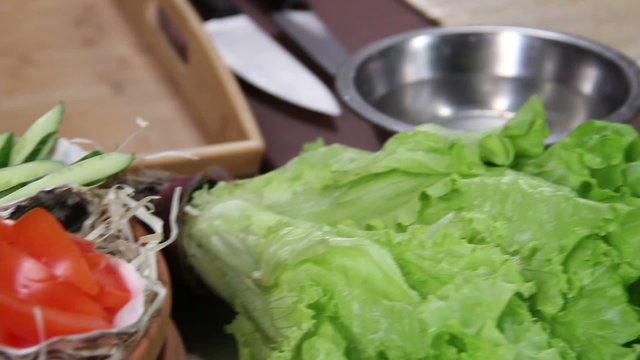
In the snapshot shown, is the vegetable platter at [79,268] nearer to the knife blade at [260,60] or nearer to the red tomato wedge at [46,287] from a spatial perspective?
the red tomato wedge at [46,287]

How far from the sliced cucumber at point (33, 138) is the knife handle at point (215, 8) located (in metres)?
0.62

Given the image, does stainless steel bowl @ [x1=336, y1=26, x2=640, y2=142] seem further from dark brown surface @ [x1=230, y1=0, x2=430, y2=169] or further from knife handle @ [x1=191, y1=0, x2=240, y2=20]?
knife handle @ [x1=191, y1=0, x2=240, y2=20]

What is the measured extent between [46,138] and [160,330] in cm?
27

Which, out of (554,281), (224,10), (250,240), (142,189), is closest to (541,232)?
(554,281)

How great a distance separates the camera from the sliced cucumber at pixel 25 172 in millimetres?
627

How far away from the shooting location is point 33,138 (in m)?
0.71

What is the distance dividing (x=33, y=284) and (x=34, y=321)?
0.08ft

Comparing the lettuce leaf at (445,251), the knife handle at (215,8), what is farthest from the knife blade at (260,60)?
the lettuce leaf at (445,251)

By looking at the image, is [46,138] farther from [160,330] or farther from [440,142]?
[440,142]

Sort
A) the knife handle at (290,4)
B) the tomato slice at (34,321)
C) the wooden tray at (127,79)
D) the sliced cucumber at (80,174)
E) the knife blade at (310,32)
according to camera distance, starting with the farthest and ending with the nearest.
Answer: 1. the knife handle at (290,4)
2. the knife blade at (310,32)
3. the wooden tray at (127,79)
4. the sliced cucumber at (80,174)
5. the tomato slice at (34,321)

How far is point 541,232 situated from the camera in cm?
59

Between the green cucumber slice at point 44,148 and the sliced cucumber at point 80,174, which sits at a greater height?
the sliced cucumber at point 80,174

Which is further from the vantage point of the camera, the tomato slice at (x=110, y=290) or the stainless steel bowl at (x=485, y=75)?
the stainless steel bowl at (x=485, y=75)

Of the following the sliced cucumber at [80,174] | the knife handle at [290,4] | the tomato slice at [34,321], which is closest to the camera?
the tomato slice at [34,321]
